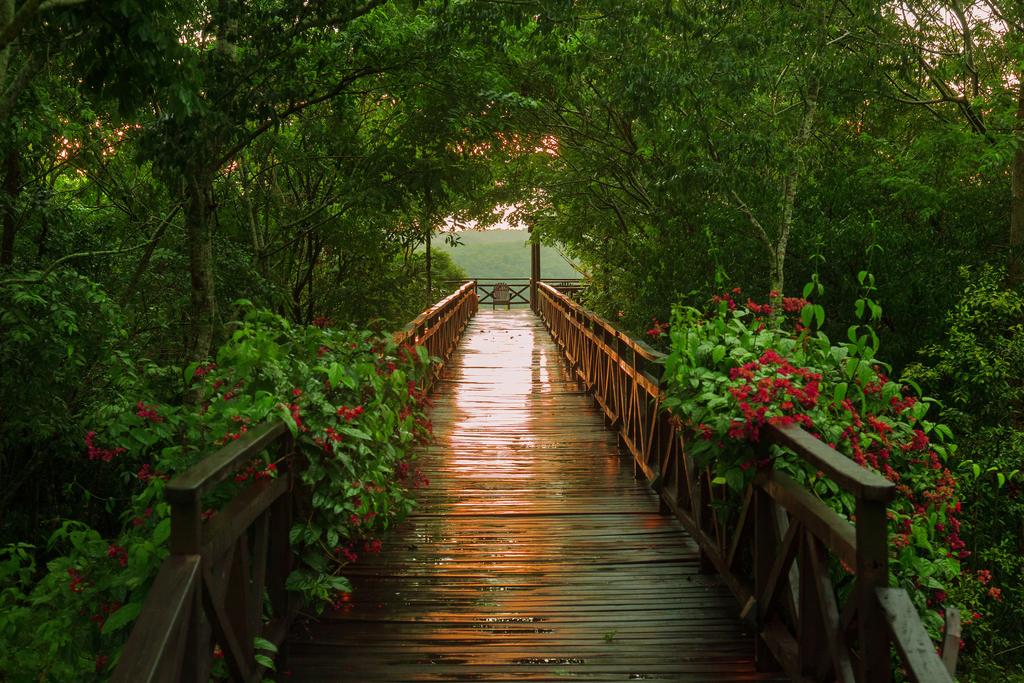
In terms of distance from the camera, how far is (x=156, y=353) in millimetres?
9516

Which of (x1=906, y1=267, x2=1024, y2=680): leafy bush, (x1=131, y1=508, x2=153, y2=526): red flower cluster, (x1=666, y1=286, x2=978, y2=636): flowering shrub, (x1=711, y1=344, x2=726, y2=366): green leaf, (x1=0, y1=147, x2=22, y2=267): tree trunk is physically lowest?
(x1=906, y1=267, x2=1024, y2=680): leafy bush

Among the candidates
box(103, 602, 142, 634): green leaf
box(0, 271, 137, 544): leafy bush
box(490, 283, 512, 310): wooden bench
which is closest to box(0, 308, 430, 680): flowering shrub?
box(103, 602, 142, 634): green leaf

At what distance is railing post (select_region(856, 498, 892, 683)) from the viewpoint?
224 centimetres

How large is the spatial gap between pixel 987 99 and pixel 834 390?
8988mm

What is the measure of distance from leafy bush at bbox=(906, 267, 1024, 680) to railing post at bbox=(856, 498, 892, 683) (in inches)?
285

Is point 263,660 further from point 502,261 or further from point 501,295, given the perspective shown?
point 502,261

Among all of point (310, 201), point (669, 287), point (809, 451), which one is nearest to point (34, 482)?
point (310, 201)

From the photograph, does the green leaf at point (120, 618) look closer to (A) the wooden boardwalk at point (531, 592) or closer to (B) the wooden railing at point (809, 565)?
(A) the wooden boardwalk at point (531, 592)

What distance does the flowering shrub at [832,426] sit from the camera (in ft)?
9.33

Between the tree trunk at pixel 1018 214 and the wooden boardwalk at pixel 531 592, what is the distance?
6.55 m

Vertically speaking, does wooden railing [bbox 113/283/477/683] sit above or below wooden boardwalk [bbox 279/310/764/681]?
above

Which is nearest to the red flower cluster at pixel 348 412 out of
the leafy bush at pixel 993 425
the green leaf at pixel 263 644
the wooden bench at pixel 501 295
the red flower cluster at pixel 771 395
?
the green leaf at pixel 263 644

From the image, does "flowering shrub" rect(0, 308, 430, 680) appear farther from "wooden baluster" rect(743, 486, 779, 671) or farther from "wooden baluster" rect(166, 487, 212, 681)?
"wooden baluster" rect(743, 486, 779, 671)

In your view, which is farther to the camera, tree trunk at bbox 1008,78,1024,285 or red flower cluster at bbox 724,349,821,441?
tree trunk at bbox 1008,78,1024,285
